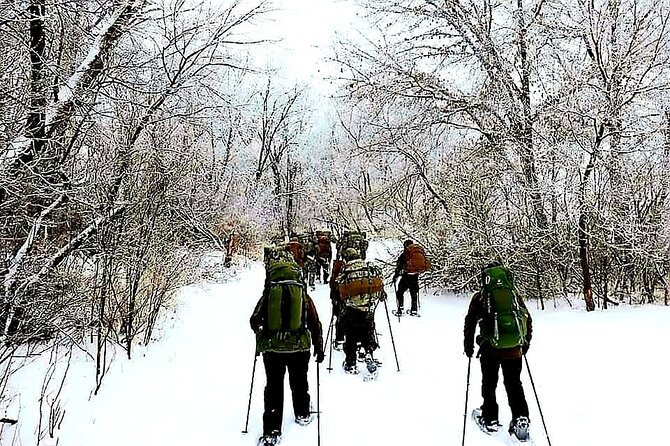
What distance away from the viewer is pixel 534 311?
43.9 feet

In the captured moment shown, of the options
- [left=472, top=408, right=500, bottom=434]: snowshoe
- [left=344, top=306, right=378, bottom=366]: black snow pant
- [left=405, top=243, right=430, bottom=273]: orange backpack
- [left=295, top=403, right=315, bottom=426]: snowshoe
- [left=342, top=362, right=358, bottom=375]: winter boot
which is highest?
[left=405, top=243, right=430, bottom=273]: orange backpack

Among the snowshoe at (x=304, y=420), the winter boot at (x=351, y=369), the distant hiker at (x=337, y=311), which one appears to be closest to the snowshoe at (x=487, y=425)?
the snowshoe at (x=304, y=420)

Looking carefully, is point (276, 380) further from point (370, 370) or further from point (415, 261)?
point (415, 261)

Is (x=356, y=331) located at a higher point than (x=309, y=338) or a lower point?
lower

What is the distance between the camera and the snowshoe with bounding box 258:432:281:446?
5367 millimetres

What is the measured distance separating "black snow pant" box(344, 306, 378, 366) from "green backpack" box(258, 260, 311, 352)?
7.95 ft

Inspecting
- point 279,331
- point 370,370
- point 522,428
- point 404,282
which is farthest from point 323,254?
point 522,428

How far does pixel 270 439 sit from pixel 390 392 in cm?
215

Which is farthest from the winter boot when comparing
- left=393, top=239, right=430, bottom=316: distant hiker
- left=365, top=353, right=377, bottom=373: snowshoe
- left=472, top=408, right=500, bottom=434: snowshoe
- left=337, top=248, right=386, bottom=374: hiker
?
left=393, top=239, right=430, bottom=316: distant hiker

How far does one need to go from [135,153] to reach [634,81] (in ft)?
32.8

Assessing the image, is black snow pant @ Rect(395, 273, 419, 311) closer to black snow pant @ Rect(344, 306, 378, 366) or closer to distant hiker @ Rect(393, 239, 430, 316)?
distant hiker @ Rect(393, 239, 430, 316)

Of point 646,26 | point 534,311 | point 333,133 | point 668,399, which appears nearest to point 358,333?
point 668,399

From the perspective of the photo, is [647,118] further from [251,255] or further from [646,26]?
[251,255]

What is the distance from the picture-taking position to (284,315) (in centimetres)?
542
